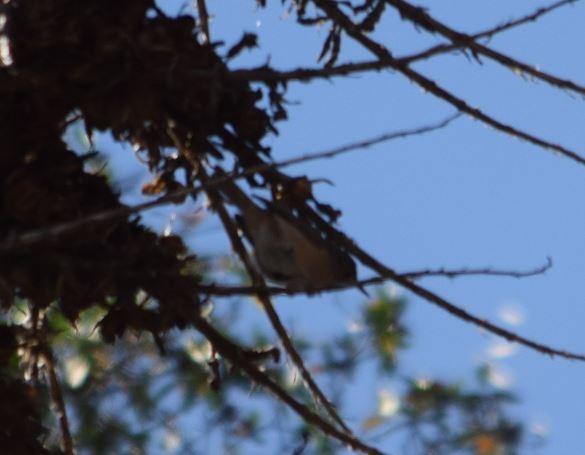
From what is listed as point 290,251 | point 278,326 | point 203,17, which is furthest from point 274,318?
point 203,17

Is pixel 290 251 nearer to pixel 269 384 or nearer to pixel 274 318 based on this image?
pixel 269 384

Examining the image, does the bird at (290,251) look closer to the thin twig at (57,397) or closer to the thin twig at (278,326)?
the thin twig at (278,326)

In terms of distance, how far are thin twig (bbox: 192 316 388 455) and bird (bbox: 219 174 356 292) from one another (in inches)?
5.1

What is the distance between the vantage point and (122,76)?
190 cm

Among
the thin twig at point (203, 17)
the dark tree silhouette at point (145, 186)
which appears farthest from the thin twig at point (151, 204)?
the thin twig at point (203, 17)

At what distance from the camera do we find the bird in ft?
6.42

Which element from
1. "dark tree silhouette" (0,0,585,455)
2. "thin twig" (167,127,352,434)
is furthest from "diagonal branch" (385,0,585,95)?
"thin twig" (167,127,352,434)

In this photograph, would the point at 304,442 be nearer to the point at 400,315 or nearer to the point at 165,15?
the point at 165,15

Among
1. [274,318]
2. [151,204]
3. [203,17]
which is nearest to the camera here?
[151,204]

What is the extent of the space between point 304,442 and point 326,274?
276mm

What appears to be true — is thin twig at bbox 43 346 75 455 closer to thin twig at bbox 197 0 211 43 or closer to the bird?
the bird

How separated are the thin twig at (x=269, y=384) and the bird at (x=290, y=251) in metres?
0.13

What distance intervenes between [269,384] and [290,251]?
0.22 meters

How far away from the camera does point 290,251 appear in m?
1.95
